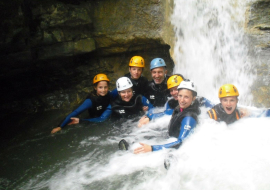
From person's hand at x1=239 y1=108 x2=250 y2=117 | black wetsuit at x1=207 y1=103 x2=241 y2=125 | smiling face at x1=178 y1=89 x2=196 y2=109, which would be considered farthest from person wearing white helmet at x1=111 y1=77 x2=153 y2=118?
person's hand at x1=239 y1=108 x2=250 y2=117

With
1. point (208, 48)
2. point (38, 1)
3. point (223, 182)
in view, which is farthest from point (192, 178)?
point (38, 1)

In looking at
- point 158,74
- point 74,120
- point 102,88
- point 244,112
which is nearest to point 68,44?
point 102,88

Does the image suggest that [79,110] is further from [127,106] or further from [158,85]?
[158,85]

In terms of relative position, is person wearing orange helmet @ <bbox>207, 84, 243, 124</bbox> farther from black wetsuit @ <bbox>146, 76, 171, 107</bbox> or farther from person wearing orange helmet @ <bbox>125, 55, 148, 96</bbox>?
person wearing orange helmet @ <bbox>125, 55, 148, 96</bbox>

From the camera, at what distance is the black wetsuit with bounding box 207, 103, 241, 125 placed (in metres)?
4.33

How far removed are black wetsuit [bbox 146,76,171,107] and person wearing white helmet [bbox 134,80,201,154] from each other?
1910 millimetres

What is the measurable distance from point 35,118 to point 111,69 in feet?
9.47

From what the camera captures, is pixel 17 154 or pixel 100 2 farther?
pixel 100 2

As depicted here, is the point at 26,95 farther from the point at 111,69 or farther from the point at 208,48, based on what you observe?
the point at 208,48

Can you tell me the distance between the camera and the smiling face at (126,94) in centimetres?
548

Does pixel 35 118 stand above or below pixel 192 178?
above

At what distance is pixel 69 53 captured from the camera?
22.7 ft

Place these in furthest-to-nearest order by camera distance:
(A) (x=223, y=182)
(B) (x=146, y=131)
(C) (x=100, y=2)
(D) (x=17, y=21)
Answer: (C) (x=100, y=2) → (D) (x=17, y=21) → (B) (x=146, y=131) → (A) (x=223, y=182)

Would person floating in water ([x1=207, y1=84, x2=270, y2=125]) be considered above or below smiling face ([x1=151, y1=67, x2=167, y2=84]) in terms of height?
below
